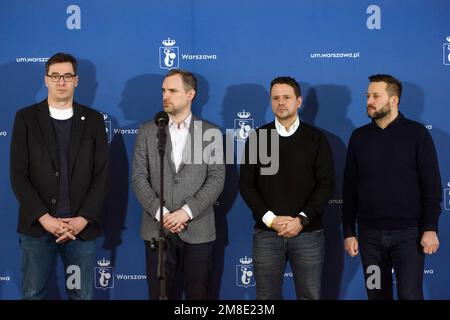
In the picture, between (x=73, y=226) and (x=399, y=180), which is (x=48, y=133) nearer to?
(x=73, y=226)

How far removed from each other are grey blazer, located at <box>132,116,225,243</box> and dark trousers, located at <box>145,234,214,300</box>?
0.19 feet

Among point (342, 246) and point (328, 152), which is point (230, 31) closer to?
point (328, 152)

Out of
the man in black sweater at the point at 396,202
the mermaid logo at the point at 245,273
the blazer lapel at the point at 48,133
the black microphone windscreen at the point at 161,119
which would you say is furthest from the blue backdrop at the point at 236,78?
the black microphone windscreen at the point at 161,119

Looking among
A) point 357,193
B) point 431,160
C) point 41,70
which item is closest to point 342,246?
point 357,193

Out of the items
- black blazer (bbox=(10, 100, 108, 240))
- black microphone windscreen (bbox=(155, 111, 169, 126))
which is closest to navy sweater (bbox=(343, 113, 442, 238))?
black microphone windscreen (bbox=(155, 111, 169, 126))

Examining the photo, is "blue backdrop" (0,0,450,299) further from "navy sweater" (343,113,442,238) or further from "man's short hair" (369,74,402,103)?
"navy sweater" (343,113,442,238)

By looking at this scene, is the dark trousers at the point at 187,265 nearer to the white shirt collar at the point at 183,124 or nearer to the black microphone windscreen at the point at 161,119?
the white shirt collar at the point at 183,124

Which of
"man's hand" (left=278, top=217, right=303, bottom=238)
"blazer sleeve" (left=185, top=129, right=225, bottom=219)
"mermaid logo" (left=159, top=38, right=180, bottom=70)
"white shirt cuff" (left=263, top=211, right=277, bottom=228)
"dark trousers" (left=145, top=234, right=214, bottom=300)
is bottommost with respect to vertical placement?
"dark trousers" (left=145, top=234, right=214, bottom=300)

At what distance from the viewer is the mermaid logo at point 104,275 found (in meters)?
4.98

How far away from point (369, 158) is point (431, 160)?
385 millimetres

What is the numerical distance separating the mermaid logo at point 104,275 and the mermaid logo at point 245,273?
Result: 3.15 feet

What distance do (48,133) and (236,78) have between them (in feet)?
4.99

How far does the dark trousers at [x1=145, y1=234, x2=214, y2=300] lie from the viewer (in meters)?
4.33

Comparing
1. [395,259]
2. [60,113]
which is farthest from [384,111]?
[60,113]
